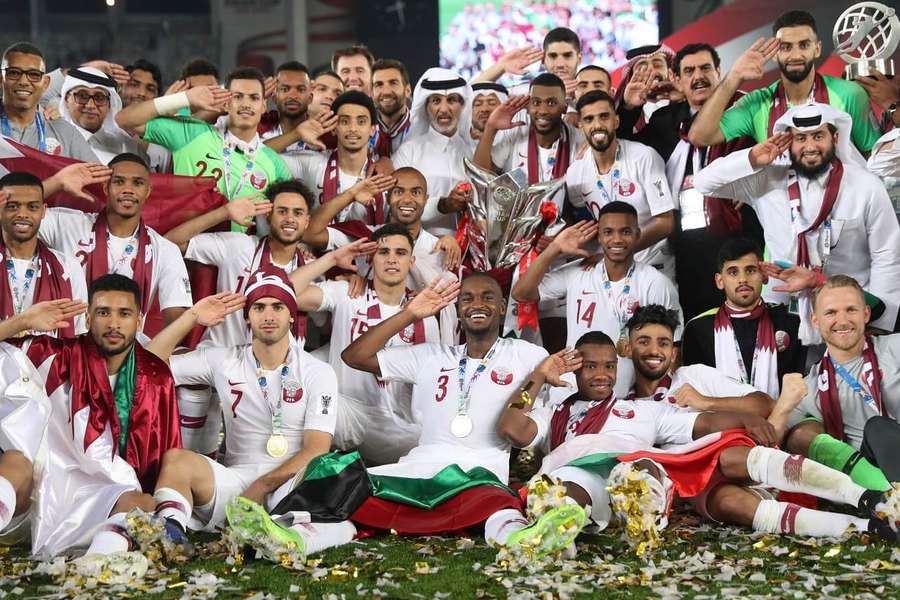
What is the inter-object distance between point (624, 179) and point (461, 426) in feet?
5.81

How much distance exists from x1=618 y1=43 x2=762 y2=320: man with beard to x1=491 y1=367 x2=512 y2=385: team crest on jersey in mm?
1578

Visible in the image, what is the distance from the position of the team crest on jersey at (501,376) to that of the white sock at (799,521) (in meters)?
1.07

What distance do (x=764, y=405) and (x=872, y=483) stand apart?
2.13ft

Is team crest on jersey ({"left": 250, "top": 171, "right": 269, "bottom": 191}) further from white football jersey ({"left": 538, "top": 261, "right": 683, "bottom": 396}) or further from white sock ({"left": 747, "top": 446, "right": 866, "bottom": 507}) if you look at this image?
white sock ({"left": 747, "top": 446, "right": 866, "bottom": 507})

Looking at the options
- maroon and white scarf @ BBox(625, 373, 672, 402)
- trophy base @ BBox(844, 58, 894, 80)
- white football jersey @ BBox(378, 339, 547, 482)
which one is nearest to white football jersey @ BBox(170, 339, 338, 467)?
white football jersey @ BBox(378, 339, 547, 482)

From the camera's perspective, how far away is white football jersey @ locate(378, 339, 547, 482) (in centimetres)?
502

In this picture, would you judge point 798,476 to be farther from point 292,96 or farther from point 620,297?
point 292,96

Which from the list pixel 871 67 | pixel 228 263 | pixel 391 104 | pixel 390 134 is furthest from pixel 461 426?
pixel 871 67

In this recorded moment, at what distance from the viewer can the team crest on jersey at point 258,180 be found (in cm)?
627

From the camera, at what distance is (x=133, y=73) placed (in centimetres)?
734

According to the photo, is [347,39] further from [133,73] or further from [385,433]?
[385,433]

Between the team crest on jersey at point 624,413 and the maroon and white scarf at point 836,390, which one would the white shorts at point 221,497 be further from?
the maroon and white scarf at point 836,390

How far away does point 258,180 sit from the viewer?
247 inches

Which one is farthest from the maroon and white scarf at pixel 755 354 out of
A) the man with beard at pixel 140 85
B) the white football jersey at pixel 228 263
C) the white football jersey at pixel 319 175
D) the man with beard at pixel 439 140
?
the man with beard at pixel 140 85
